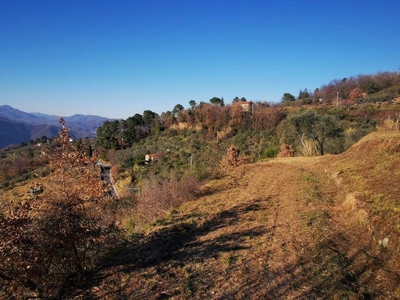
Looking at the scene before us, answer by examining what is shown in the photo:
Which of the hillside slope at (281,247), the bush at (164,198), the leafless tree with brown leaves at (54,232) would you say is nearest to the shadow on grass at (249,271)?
the hillside slope at (281,247)

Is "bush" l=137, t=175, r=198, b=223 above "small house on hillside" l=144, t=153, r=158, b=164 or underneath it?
above

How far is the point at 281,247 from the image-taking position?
479cm

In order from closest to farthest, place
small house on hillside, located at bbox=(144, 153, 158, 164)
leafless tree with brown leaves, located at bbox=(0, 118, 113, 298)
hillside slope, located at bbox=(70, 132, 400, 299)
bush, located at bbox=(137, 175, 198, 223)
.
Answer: leafless tree with brown leaves, located at bbox=(0, 118, 113, 298) → hillside slope, located at bbox=(70, 132, 400, 299) → bush, located at bbox=(137, 175, 198, 223) → small house on hillside, located at bbox=(144, 153, 158, 164)

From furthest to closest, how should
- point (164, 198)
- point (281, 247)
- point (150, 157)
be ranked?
point (150, 157) < point (164, 198) < point (281, 247)

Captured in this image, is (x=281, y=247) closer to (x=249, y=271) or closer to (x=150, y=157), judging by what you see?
(x=249, y=271)

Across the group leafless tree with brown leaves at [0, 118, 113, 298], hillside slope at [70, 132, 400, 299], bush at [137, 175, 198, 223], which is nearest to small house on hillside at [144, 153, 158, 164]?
bush at [137, 175, 198, 223]

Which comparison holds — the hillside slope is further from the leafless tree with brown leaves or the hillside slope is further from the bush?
the bush

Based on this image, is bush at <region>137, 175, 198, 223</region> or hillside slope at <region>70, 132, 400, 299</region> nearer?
hillside slope at <region>70, 132, 400, 299</region>

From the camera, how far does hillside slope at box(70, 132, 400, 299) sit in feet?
12.3

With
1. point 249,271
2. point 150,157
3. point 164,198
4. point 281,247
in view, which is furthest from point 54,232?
point 150,157

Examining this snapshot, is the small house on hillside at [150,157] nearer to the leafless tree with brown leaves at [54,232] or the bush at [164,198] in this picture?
the bush at [164,198]

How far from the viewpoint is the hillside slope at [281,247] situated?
374cm

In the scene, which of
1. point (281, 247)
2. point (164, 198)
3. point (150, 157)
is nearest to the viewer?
point (281, 247)

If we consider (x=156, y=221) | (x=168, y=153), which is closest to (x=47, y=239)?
(x=156, y=221)
